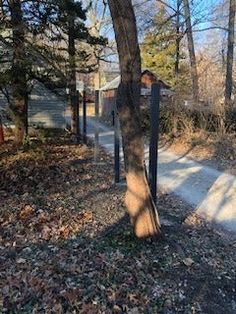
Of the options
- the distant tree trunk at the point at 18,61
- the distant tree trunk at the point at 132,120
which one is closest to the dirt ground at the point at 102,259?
the distant tree trunk at the point at 132,120

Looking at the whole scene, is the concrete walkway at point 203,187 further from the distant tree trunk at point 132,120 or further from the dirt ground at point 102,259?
the distant tree trunk at point 132,120

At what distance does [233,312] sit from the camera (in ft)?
12.5

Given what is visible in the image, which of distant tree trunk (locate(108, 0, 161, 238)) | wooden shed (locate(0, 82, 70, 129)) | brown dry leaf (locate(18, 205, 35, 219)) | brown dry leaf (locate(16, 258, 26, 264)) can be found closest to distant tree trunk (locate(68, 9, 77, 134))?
wooden shed (locate(0, 82, 70, 129))

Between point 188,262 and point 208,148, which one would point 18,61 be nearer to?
point 208,148

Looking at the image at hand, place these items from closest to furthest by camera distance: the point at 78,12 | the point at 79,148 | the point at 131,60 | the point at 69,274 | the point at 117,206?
the point at 69,274 < the point at 131,60 < the point at 117,206 < the point at 78,12 < the point at 79,148

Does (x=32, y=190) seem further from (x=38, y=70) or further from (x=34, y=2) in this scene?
(x=34, y=2)

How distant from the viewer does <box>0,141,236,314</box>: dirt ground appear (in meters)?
3.88

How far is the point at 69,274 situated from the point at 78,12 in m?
9.54

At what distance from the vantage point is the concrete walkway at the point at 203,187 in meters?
6.99

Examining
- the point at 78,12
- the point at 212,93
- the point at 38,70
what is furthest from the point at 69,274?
the point at 212,93

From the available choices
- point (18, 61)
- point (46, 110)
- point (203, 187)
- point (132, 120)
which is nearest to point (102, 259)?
point (132, 120)

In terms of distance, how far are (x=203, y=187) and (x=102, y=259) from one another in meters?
4.73

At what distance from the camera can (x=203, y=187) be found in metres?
8.91

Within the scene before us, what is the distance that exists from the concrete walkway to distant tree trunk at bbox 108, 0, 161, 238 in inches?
72.1
